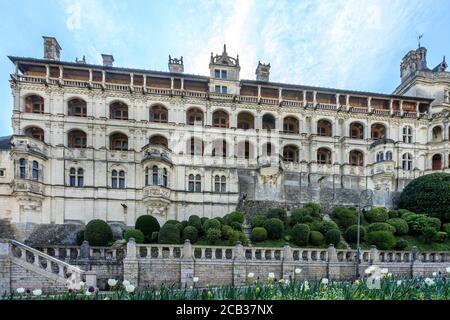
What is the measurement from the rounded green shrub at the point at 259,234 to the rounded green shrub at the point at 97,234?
1285cm

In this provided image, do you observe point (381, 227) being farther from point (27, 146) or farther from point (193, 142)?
point (27, 146)

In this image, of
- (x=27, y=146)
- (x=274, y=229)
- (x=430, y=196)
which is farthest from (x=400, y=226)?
(x=27, y=146)

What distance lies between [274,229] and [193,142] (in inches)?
643

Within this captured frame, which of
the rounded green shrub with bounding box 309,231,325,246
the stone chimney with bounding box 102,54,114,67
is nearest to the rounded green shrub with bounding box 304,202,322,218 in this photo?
the rounded green shrub with bounding box 309,231,325,246

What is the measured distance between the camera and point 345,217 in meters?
26.7

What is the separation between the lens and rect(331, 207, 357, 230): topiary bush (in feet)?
86.4

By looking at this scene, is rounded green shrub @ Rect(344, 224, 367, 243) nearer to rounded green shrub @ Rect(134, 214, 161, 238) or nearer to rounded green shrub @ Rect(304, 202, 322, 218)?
rounded green shrub @ Rect(304, 202, 322, 218)

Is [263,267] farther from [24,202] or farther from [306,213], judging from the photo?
[24,202]

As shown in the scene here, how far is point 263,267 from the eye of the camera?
57.4ft

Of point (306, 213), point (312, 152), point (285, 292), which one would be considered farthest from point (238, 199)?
point (285, 292)

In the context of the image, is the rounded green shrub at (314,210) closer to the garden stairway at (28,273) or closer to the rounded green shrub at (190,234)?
the rounded green shrub at (190,234)

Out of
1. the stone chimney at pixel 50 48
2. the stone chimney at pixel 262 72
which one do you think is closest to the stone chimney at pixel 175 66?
the stone chimney at pixel 262 72

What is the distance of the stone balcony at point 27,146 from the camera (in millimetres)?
26609

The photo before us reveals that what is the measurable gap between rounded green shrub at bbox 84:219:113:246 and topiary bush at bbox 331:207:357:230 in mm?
22898
